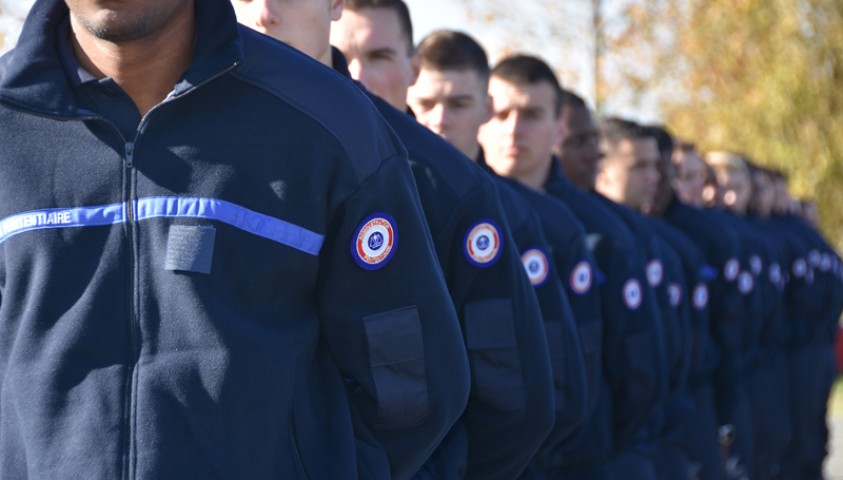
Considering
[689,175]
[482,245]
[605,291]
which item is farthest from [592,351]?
[689,175]

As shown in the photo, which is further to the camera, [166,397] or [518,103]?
[518,103]

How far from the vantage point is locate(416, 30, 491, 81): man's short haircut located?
214 inches

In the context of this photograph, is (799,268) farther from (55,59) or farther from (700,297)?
(55,59)

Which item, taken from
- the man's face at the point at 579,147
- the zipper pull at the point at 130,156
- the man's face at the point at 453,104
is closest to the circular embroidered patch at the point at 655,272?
the man's face at the point at 579,147

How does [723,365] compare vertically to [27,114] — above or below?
below

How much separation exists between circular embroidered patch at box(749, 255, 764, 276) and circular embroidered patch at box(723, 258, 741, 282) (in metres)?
0.71

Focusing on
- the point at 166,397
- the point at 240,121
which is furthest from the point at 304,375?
the point at 240,121

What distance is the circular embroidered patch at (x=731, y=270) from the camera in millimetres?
9633

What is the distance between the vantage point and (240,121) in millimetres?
2736

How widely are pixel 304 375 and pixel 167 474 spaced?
1.07 feet

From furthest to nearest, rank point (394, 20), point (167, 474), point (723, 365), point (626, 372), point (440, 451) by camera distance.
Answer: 1. point (723, 365)
2. point (626, 372)
3. point (394, 20)
4. point (440, 451)
5. point (167, 474)

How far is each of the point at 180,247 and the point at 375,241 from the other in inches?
15.9

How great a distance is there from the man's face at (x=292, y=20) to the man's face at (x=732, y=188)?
356 inches

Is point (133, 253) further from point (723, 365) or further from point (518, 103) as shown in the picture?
point (723, 365)
